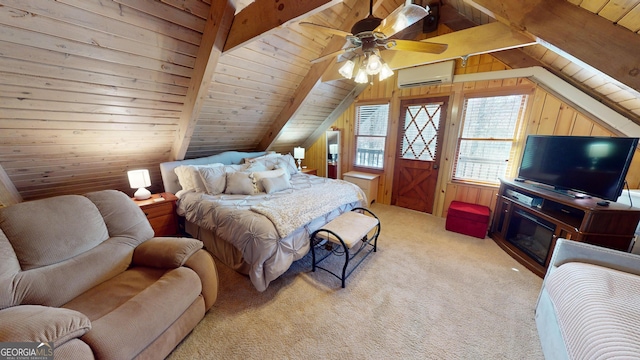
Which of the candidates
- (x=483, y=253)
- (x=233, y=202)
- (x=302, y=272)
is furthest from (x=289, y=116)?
(x=483, y=253)

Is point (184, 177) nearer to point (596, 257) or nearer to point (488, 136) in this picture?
point (596, 257)

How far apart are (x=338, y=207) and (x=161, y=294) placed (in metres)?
1.78

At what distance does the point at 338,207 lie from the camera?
2570 millimetres

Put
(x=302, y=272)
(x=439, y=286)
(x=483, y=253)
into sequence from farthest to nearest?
(x=483, y=253)
(x=302, y=272)
(x=439, y=286)

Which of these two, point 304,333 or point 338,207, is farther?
point 338,207

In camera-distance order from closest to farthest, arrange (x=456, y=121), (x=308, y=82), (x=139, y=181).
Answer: (x=139, y=181)
(x=308, y=82)
(x=456, y=121)

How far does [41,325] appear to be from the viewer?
2.98ft

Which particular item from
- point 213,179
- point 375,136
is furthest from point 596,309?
point 375,136

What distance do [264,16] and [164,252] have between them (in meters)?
1.91

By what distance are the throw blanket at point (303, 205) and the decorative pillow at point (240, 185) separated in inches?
19.0

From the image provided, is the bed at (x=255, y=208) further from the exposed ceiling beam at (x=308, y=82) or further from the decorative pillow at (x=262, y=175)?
the exposed ceiling beam at (x=308, y=82)

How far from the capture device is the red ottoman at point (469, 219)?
9.37 feet

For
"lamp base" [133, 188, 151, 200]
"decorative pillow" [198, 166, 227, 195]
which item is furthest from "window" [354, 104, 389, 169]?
"lamp base" [133, 188, 151, 200]

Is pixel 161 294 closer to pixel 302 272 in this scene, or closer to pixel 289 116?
pixel 302 272
